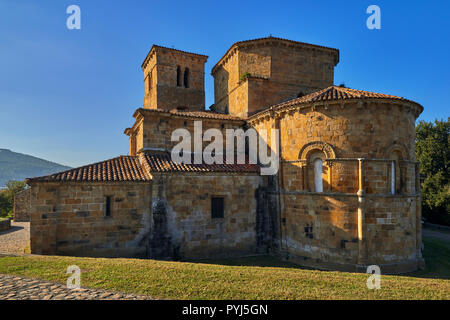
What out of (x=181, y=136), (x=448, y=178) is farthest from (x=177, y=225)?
(x=448, y=178)

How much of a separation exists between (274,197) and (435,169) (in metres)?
22.5

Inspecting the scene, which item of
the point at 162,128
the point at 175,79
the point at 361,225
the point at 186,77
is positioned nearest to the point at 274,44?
the point at 186,77

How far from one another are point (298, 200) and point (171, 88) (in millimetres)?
14204

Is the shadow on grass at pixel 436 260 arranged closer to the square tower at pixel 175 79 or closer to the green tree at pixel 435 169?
the green tree at pixel 435 169

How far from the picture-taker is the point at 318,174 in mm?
12789

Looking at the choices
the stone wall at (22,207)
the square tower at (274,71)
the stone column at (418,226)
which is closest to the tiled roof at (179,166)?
the square tower at (274,71)

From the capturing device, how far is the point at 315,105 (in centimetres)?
1254

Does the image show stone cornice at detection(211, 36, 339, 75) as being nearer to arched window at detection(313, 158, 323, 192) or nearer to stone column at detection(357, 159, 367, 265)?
arched window at detection(313, 158, 323, 192)

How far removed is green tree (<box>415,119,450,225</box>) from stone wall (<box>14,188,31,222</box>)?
124ft

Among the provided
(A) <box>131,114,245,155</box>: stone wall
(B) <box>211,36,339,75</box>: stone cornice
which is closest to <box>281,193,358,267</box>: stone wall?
(A) <box>131,114,245,155</box>: stone wall

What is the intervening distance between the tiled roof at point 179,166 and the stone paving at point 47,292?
6768mm

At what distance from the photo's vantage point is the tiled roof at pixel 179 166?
13.3 metres

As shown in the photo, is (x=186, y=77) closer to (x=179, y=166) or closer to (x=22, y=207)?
(x=179, y=166)
